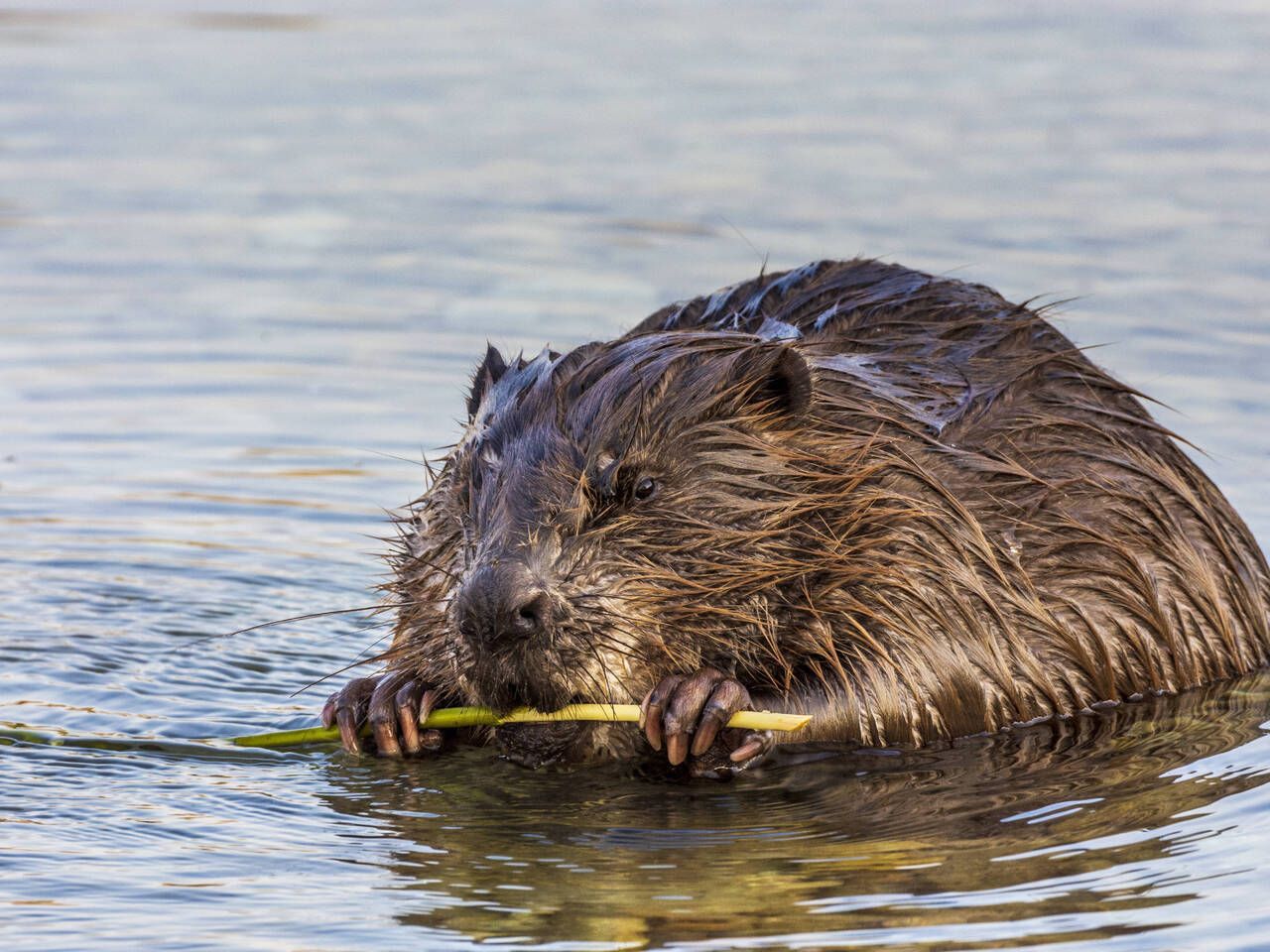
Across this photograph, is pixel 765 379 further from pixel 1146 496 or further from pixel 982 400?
pixel 1146 496

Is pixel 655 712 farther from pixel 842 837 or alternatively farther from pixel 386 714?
pixel 386 714

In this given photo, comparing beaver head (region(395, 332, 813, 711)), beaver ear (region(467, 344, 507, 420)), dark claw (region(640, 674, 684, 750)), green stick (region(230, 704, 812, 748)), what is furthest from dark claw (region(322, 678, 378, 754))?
dark claw (region(640, 674, 684, 750))

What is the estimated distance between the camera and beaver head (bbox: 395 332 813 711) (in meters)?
4.54

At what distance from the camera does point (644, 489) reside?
480 centimetres

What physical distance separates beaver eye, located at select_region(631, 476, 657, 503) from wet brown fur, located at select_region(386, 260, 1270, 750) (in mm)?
19

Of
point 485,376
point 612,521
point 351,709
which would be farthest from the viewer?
point 485,376

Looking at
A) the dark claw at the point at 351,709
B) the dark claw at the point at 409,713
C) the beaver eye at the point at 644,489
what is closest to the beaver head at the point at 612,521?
the beaver eye at the point at 644,489

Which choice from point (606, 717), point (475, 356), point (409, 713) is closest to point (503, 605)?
point (606, 717)

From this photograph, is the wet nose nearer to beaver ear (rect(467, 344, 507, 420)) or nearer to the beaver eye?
the beaver eye

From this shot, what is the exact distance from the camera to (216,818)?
15.4 feet

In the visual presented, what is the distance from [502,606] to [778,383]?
2.98ft

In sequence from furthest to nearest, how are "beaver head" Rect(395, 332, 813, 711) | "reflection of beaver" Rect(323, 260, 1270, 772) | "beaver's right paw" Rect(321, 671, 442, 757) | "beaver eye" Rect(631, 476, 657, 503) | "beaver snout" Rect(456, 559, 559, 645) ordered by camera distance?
"beaver's right paw" Rect(321, 671, 442, 757)
"beaver eye" Rect(631, 476, 657, 503)
"reflection of beaver" Rect(323, 260, 1270, 772)
"beaver head" Rect(395, 332, 813, 711)
"beaver snout" Rect(456, 559, 559, 645)

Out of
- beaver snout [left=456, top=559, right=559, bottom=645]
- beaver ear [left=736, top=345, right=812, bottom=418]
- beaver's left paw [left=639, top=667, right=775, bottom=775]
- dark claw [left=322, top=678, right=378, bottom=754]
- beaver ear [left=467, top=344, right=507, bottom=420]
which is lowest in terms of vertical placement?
beaver's left paw [left=639, top=667, right=775, bottom=775]

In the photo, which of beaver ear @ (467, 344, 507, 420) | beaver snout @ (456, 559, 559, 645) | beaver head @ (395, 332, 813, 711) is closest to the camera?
beaver snout @ (456, 559, 559, 645)
